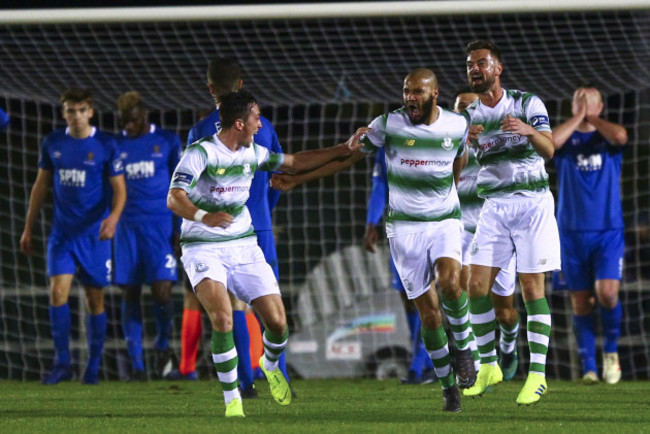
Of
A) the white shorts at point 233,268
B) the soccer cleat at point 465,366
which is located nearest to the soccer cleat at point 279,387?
the white shorts at point 233,268

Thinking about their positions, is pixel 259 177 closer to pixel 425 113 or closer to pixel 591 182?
pixel 425 113

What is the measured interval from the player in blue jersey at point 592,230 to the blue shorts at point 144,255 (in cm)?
324

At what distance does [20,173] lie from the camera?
15781 mm

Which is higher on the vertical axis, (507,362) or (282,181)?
(282,181)

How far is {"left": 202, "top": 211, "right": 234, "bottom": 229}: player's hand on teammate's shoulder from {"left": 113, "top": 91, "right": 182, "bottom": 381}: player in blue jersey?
157 inches

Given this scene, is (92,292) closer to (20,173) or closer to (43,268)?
(43,268)

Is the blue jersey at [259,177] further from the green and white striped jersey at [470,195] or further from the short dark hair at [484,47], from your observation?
the green and white striped jersey at [470,195]

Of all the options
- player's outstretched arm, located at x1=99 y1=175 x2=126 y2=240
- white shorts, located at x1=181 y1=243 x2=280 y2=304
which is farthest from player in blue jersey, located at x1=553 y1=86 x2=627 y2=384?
white shorts, located at x1=181 y1=243 x2=280 y2=304

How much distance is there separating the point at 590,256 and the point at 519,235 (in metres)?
2.61

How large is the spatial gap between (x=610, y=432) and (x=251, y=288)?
2.08 metres

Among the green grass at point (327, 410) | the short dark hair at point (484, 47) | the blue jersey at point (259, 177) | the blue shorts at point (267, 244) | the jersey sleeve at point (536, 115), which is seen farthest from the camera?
the blue shorts at point (267, 244)

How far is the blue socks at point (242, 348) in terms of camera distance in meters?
7.90

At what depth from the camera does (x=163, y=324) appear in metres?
10.1

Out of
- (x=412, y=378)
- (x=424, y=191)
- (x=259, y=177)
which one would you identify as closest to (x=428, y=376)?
(x=412, y=378)
